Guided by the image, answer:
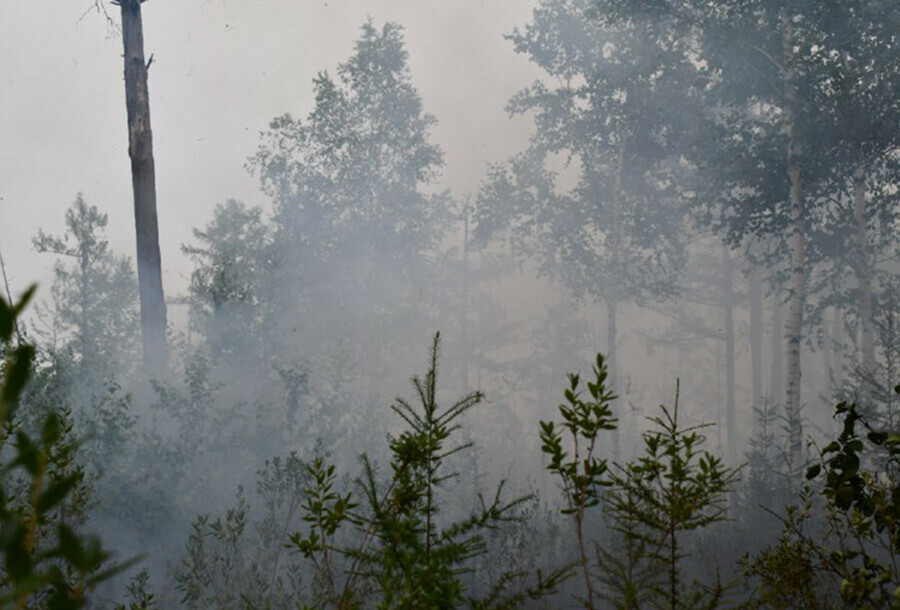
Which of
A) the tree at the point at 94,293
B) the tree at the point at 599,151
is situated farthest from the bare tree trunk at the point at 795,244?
the tree at the point at 94,293

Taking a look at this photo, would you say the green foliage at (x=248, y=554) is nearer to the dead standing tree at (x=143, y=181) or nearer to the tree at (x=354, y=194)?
the dead standing tree at (x=143, y=181)

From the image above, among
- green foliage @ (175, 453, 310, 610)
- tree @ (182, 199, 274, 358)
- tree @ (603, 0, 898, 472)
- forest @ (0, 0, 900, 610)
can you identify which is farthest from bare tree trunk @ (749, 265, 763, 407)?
green foliage @ (175, 453, 310, 610)

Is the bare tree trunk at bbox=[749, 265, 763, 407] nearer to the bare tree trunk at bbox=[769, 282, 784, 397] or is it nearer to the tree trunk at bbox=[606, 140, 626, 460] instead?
the bare tree trunk at bbox=[769, 282, 784, 397]

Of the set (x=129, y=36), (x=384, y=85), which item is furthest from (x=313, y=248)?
(x=129, y=36)

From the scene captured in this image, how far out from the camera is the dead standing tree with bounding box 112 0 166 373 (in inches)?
420

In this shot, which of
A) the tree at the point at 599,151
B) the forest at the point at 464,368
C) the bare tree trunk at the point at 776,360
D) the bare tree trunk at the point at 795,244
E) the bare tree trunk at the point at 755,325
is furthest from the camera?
the bare tree trunk at the point at 776,360

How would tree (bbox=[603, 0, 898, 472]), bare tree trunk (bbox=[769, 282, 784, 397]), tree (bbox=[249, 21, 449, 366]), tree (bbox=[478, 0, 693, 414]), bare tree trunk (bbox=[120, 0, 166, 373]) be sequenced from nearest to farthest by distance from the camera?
bare tree trunk (bbox=[120, 0, 166, 373]) → tree (bbox=[603, 0, 898, 472]) → tree (bbox=[478, 0, 693, 414]) → tree (bbox=[249, 21, 449, 366]) → bare tree trunk (bbox=[769, 282, 784, 397])

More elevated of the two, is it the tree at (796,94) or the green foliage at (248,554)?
the tree at (796,94)

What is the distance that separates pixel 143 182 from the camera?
1075cm

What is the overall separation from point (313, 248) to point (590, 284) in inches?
360

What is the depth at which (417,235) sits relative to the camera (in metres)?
26.0

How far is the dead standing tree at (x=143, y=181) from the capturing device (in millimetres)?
10664

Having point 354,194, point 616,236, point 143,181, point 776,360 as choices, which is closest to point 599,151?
point 616,236

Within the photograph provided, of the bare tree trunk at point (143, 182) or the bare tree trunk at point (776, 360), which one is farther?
the bare tree trunk at point (776, 360)
